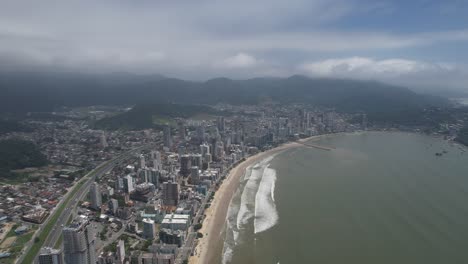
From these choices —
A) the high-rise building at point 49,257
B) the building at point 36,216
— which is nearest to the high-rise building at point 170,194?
the building at point 36,216

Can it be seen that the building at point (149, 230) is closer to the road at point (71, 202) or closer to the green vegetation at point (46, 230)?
the road at point (71, 202)

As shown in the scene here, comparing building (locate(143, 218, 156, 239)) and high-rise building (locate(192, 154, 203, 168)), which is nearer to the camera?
building (locate(143, 218, 156, 239))

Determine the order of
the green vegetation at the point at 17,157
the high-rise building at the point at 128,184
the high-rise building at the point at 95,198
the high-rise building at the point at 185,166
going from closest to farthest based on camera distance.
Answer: the high-rise building at the point at 95,198, the high-rise building at the point at 128,184, the high-rise building at the point at 185,166, the green vegetation at the point at 17,157

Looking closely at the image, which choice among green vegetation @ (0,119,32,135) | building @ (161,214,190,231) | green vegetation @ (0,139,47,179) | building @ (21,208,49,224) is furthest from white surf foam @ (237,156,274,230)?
green vegetation @ (0,119,32,135)

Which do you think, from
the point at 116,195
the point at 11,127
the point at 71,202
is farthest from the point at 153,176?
the point at 11,127

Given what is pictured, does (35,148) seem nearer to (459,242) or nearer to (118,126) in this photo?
(118,126)

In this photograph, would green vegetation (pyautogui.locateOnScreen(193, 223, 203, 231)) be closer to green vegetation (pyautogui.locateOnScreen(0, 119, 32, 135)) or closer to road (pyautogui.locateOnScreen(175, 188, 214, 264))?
road (pyautogui.locateOnScreen(175, 188, 214, 264))

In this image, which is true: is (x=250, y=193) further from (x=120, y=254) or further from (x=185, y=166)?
(x=120, y=254)
